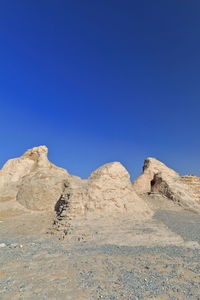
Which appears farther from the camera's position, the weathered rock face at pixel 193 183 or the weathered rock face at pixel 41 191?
the weathered rock face at pixel 193 183

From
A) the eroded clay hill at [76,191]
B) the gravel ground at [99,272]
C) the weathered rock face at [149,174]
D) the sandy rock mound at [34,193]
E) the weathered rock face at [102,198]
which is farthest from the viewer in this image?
the weathered rock face at [149,174]

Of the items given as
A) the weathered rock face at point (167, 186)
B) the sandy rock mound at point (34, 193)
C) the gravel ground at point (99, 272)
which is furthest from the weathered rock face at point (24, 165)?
the gravel ground at point (99, 272)

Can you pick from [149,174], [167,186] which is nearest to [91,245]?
[167,186]

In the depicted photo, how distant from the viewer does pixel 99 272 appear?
20.4 ft

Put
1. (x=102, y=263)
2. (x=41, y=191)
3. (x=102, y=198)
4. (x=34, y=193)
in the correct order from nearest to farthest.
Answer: (x=102, y=263), (x=102, y=198), (x=41, y=191), (x=34, y=193)

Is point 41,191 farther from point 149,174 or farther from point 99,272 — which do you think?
point 149,174

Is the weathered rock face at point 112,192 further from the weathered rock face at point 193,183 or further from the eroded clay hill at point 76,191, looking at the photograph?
the weathered rock face at point 193,183

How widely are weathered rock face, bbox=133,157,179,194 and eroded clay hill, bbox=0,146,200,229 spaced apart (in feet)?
12.0

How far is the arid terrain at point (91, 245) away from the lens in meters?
5.29

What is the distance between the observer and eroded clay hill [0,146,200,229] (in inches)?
540

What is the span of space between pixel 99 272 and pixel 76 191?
26.5ft

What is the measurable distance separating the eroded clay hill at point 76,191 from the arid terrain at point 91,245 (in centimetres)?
7

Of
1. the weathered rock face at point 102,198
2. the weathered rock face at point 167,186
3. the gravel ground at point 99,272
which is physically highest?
the weathered rock face at point 167,186

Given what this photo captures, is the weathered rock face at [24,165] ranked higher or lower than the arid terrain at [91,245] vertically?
higher
